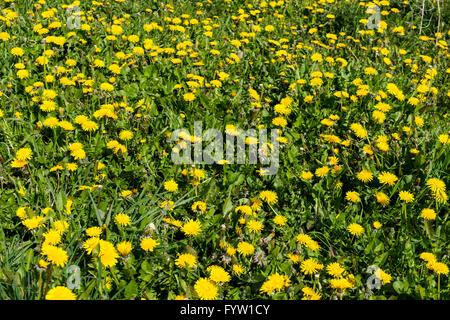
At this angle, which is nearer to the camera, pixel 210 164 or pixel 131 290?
pixel 131 290

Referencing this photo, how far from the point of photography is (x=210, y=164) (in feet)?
10.3

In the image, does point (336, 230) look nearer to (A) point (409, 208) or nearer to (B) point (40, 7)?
(A) point (409, 208)

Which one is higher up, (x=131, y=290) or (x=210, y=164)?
(x=210, y=164)

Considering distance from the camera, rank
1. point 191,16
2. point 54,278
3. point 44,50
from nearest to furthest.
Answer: point 54,278, point 44,50, point 191,16

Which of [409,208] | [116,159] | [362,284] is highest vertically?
[116,159]

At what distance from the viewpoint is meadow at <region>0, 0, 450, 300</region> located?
2.28m

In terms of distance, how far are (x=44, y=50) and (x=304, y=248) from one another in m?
3.18

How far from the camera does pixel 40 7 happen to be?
15.6 feet

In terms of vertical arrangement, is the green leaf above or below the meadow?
below

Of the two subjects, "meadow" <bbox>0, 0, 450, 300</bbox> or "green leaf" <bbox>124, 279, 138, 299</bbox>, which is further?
"meadow" <bbox>0, 0, 450, 300</bbox>

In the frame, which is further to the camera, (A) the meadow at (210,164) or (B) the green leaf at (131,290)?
(A) the meadow at (210,164)

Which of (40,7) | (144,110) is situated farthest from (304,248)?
(40,7)

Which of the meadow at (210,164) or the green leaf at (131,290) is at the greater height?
the meadow at (210,164)

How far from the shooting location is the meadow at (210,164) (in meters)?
2.28
